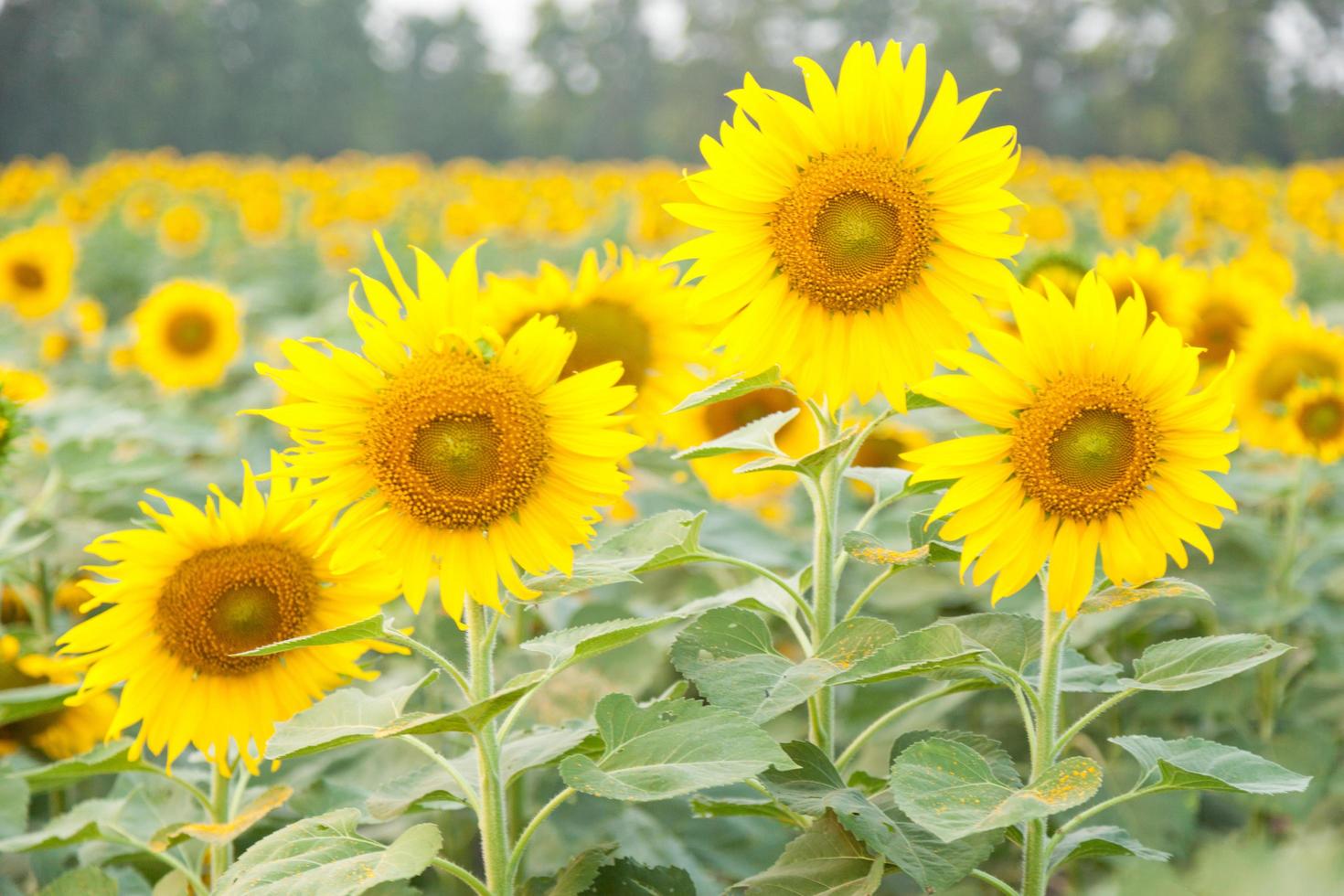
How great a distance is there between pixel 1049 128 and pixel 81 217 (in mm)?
31706

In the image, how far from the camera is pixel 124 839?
1.94 metres

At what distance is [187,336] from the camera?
4543 mm

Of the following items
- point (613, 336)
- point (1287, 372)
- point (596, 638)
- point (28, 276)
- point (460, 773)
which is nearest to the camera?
point (596, 638)

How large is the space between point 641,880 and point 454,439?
2.17 ft

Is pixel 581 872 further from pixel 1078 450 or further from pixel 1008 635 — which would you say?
pixel 1078 450

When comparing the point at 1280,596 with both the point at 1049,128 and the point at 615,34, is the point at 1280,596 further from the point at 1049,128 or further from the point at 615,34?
the point at 615,34

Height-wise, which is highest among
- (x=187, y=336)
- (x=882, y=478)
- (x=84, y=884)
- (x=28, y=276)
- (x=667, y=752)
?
(x=28, y=276)

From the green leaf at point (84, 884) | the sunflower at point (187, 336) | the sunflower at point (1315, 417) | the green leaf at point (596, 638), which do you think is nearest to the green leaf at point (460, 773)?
the green leaf at point (596, 638)

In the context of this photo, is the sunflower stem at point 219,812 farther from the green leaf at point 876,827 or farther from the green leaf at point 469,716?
the green leaf at point 876,827

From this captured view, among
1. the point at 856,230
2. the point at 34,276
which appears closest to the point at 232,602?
the point at 856,230

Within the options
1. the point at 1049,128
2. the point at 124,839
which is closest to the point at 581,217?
the point at 124,839

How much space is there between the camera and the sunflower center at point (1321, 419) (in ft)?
8.95

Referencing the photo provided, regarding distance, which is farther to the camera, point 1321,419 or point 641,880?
point 1321,419

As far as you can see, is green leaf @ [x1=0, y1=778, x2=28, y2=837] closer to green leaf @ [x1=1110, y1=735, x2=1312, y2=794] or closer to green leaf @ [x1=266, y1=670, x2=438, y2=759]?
green leaf @ [x1=266, y1=670, x2=438, y2=759]
